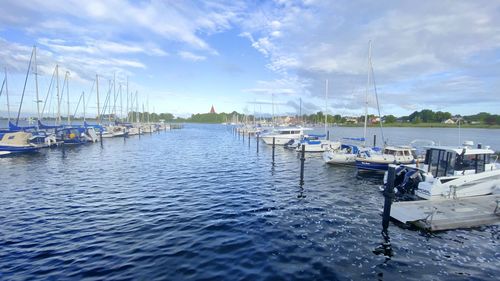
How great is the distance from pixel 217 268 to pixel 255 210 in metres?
6.78

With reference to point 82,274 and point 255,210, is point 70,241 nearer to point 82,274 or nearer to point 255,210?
point 82,274

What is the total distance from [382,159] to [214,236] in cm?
2277

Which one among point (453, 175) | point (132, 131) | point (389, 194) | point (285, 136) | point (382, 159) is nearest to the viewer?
point (389, 194)

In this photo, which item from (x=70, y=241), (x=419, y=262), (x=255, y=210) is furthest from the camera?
(x=255, y=210)

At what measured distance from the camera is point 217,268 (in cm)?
992

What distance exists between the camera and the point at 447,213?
14.5 meters

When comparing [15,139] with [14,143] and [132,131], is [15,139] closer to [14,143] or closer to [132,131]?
[14,143]

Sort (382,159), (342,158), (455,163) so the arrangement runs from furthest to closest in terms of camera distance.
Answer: (342,158)
(382,159)
(455,163)

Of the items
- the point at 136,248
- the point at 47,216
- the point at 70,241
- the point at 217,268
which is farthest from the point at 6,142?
the point at 217,268

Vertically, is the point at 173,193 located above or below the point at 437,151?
below

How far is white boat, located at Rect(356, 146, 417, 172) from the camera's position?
28875mm

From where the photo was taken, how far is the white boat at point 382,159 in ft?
94.7

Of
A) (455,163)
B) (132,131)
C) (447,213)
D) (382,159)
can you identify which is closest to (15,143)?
(132,131)

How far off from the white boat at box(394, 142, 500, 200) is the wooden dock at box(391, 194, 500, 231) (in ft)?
3.38
